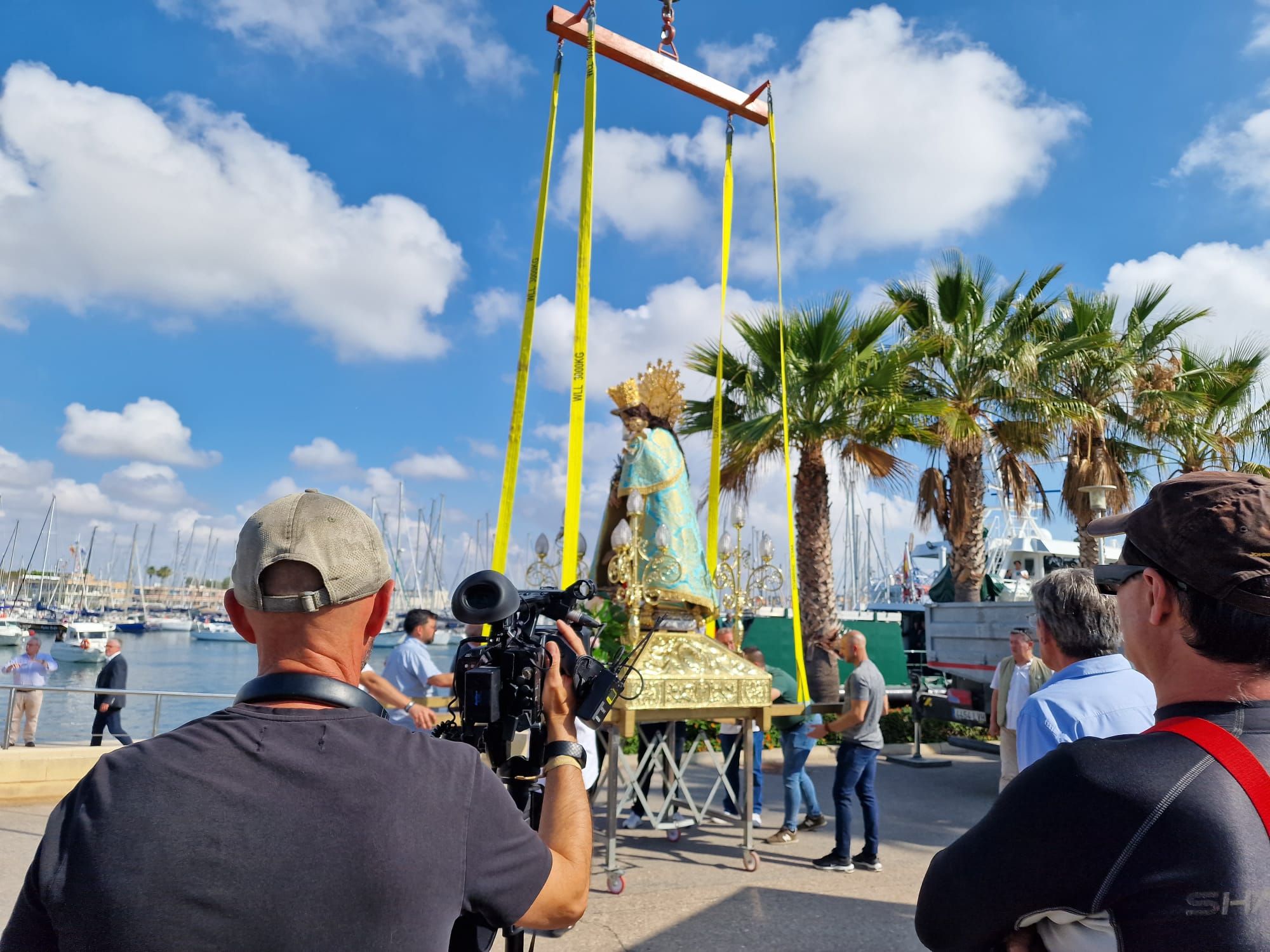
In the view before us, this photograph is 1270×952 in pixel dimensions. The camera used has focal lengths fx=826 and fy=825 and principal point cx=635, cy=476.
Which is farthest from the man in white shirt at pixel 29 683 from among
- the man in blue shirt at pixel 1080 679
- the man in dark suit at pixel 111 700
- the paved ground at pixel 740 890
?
the man in blue shirt at pixel 1080 679

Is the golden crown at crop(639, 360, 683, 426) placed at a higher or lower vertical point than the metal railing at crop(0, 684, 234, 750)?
higher

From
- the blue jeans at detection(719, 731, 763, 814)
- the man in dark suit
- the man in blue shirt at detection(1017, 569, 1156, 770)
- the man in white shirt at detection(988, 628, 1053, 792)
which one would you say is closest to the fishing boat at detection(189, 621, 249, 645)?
the man in dark suit

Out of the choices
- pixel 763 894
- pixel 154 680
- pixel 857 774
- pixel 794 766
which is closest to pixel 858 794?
pixel 857 774

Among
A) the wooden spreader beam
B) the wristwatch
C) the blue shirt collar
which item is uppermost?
the wooden spreader beam

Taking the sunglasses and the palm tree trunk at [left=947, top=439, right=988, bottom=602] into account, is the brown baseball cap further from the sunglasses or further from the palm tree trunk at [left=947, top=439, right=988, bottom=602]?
the palm tree trunk at [left=947, top=439, right=988, bottom=602]

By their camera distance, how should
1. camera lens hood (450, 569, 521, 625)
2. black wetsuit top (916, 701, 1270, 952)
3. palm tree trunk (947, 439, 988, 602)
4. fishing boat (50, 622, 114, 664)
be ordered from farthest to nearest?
fishing boat (50, 622, 114, 664)
palm tree trunk (947, 439, 988, 602)
camera lens hood (450, 569, 521, 625)
black wetsuit top (916, 701, 1270, 952)

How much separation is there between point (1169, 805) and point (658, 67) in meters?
7.93

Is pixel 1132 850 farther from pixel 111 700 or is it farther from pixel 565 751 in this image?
pixel 111 700

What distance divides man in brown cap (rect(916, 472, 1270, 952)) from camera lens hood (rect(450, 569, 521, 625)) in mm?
1065

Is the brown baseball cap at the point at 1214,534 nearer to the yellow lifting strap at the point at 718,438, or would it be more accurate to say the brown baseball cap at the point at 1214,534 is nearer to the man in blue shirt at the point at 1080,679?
the man in blue shirt at the point at 1080,679

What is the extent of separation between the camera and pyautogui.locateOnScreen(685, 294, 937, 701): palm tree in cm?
1273

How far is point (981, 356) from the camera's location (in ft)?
45.1

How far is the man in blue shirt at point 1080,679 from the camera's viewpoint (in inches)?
81.2

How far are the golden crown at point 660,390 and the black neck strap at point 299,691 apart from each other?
6954mm
